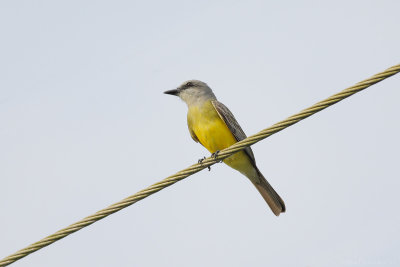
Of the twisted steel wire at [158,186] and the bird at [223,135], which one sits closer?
the twisted steel wire at [158,186]

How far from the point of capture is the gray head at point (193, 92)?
9.27 meters

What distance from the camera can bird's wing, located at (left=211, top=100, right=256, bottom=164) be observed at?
28.1 feet

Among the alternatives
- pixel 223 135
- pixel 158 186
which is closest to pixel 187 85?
pixel 223 135

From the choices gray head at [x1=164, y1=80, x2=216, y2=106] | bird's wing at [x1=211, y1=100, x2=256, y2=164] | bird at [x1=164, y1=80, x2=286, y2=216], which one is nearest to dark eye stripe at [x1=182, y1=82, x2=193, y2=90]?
gray head at [x1=164, y1=80, x2=216, y2=106]

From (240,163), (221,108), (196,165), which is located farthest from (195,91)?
(196,165)

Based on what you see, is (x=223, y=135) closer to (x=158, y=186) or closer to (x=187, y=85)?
(x=187, y=85)

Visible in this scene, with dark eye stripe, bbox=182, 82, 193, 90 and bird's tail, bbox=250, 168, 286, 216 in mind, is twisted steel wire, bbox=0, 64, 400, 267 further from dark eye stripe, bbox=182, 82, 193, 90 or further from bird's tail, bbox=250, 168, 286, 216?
dark eye stripe, bbox=182, 82, 193, 90

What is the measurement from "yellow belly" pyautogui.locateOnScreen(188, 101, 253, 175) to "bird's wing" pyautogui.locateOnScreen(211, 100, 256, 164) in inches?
1.7

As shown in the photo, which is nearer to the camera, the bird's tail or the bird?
the bird

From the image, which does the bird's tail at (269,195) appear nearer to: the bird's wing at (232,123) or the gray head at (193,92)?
the bird's wing at (232,123)

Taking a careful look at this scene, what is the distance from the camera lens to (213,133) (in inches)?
335

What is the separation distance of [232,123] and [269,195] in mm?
1178

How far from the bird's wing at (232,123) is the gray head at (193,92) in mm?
378

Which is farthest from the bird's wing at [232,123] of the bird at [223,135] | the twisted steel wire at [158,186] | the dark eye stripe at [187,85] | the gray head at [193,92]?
the twisted steel wire at [158,186]
